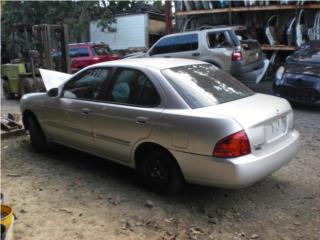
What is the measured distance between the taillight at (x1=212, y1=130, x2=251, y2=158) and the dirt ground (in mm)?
685

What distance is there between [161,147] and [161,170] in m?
0.27

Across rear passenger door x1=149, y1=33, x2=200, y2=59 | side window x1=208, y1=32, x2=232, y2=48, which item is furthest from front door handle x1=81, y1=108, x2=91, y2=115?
rear passenger door x1=149, y1=33, x2=200, y2=59

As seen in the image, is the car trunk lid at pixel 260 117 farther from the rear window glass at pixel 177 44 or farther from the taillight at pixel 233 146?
the rear window glass at pixel 177 44

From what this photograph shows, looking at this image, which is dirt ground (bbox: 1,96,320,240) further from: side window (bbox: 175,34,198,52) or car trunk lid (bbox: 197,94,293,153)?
side window (bbox: 175,34,198,52)

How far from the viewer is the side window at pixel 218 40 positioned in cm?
1125

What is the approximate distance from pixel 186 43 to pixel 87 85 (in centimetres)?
715

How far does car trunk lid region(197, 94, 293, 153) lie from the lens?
12.7 feet

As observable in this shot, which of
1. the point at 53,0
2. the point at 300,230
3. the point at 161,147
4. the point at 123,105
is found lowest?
the point at 300,230

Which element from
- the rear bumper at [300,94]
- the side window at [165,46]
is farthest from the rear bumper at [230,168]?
the side window at [165,46]

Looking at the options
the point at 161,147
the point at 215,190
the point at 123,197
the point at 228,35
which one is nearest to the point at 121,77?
the point at 161,147

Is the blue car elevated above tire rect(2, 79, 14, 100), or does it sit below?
Result: above

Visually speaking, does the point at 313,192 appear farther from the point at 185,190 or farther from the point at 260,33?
the point at 260,33

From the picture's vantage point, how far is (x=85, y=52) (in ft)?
54.0

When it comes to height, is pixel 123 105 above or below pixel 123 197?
above
